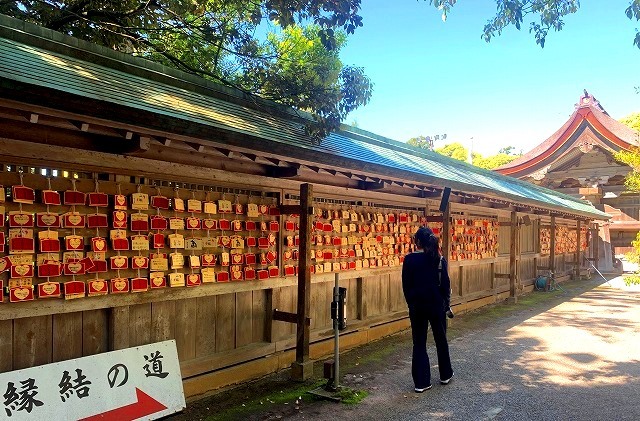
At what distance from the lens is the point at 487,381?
20.3 feet

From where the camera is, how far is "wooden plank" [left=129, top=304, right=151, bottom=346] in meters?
4.89

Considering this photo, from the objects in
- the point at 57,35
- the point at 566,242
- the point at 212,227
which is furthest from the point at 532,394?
the point at 566,242

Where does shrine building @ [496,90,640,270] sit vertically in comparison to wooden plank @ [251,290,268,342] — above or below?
above

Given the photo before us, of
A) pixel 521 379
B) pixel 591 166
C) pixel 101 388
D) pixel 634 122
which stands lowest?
pixel 521 379

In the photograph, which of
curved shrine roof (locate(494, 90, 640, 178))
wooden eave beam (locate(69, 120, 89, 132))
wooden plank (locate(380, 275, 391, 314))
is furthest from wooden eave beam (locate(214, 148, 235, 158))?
curved shrine roof (locate(494, 90, 640, 178))

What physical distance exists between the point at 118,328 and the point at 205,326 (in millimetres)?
1089

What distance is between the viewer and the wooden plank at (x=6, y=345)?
3.97m

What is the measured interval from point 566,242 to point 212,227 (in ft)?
58.0

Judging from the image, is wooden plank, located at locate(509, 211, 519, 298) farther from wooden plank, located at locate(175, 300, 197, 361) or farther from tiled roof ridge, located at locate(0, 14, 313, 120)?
wooden plank, located at locate(175, 300, 197, 361)

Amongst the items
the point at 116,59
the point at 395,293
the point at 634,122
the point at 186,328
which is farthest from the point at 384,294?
the point at 634,122

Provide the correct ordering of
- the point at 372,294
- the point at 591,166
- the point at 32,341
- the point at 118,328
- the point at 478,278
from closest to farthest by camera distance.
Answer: the point at 32,341 < the point at 118,328 < the point at 372,294 < the point at 478,278 < the point at 591,166

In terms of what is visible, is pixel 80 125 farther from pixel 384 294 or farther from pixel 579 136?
pixel 579 136

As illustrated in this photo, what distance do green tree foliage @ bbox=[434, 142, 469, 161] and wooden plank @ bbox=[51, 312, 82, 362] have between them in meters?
71.6

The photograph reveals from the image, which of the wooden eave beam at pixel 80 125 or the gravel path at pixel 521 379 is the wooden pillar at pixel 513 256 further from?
the wooden eave beam at pixel 80 125
